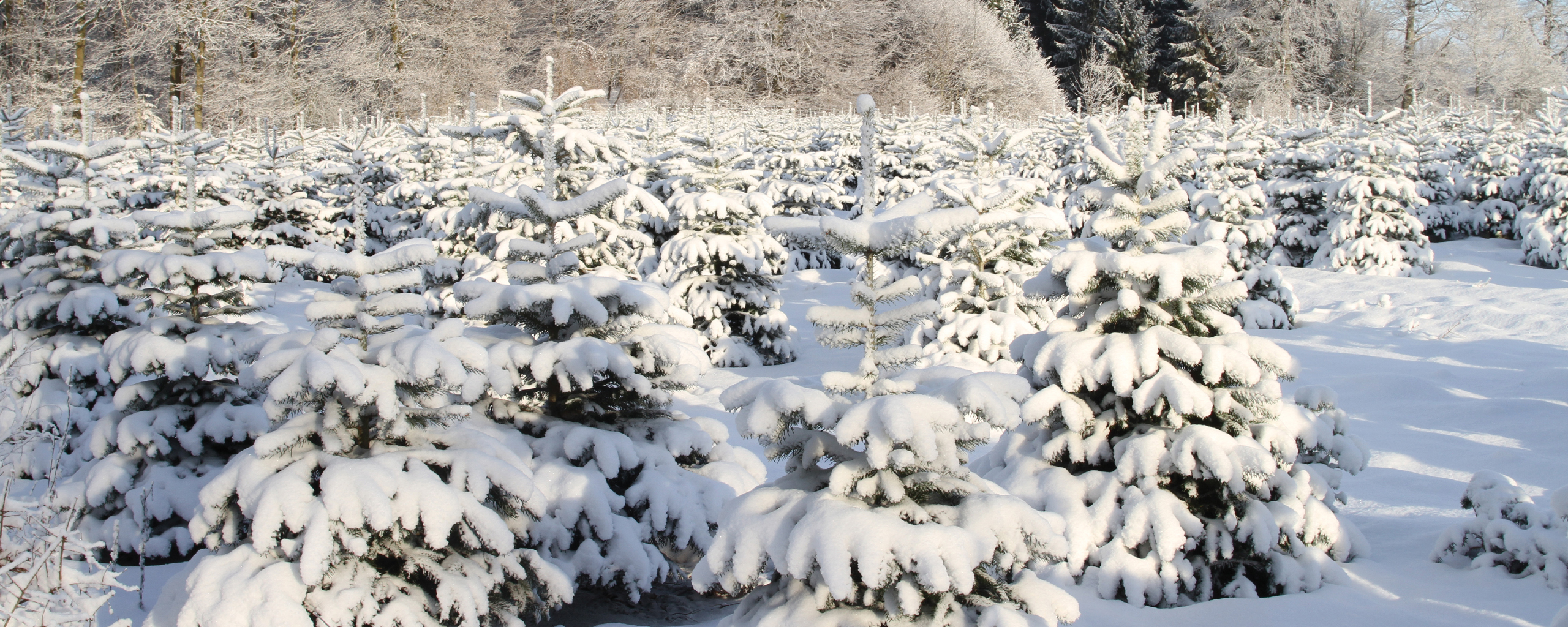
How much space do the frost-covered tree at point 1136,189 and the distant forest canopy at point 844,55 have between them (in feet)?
109

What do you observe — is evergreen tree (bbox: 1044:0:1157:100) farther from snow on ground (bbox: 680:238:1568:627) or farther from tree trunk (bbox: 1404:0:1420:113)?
snow on ground (bbox: 680:238:1568:627)

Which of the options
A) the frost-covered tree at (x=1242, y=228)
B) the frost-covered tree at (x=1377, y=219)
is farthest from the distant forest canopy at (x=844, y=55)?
the frost-covered tree at (x=1242, y=228)

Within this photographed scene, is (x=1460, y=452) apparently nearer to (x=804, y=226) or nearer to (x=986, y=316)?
(x=986, y=316)

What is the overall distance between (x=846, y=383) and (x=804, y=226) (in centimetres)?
59

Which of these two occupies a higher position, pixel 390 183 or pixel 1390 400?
pixel 390 183

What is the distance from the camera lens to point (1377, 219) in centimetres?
1655

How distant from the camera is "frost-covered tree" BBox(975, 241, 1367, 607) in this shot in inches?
178

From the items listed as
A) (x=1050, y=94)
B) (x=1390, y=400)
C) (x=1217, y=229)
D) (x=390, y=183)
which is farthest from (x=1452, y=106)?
(x=390, y=183)

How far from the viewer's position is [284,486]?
3383 millimetres

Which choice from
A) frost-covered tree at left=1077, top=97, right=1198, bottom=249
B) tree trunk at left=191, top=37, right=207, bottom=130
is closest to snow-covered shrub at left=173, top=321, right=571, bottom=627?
frost-covered tree at left=1077, top=97, right=1198, bottom=249

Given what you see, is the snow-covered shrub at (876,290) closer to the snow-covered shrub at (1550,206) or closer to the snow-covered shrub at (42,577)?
the snow-covered shrub at (42,577)

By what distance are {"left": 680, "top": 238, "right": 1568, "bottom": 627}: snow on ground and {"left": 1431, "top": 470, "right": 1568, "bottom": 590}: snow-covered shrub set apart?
85mm

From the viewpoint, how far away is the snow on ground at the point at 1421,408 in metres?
4.41

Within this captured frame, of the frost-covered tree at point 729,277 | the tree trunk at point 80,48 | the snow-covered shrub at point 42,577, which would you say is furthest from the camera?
the tree trunk at point 80,48
